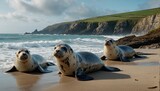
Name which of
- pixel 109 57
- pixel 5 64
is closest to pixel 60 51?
pixel 5 64

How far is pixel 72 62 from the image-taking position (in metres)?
9.05

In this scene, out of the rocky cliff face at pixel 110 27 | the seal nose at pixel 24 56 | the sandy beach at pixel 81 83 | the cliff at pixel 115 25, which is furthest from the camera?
the cliff at pixel 115 25

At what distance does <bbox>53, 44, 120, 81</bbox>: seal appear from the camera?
8656 millimetres

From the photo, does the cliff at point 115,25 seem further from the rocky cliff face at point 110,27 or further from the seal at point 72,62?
the seal at point 72,62

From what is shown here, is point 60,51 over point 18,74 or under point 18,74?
over

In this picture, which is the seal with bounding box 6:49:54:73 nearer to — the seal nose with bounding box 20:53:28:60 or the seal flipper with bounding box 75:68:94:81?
the seal nose with bounding box 20:53:28:60

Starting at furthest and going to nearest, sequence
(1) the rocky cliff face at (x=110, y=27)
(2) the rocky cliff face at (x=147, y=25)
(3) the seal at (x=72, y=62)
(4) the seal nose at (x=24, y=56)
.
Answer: (1) the rocky cliff face at (x=110, y=27) < (2) the rocky cliff face at (x=147, y=25) < (4) the seal nose at (x=24, y=56) < (3) the seal at (x=72, y=62)

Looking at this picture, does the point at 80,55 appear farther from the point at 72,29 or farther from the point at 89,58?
the point at 72,29

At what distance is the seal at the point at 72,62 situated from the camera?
866cm

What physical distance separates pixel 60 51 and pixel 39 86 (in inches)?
47.2

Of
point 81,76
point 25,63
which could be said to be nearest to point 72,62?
point 81,76

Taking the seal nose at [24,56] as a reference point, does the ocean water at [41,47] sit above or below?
below

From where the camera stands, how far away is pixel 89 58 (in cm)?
1015

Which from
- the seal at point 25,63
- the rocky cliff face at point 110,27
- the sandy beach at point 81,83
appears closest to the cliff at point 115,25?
the rocky cliff face at point 110,27
